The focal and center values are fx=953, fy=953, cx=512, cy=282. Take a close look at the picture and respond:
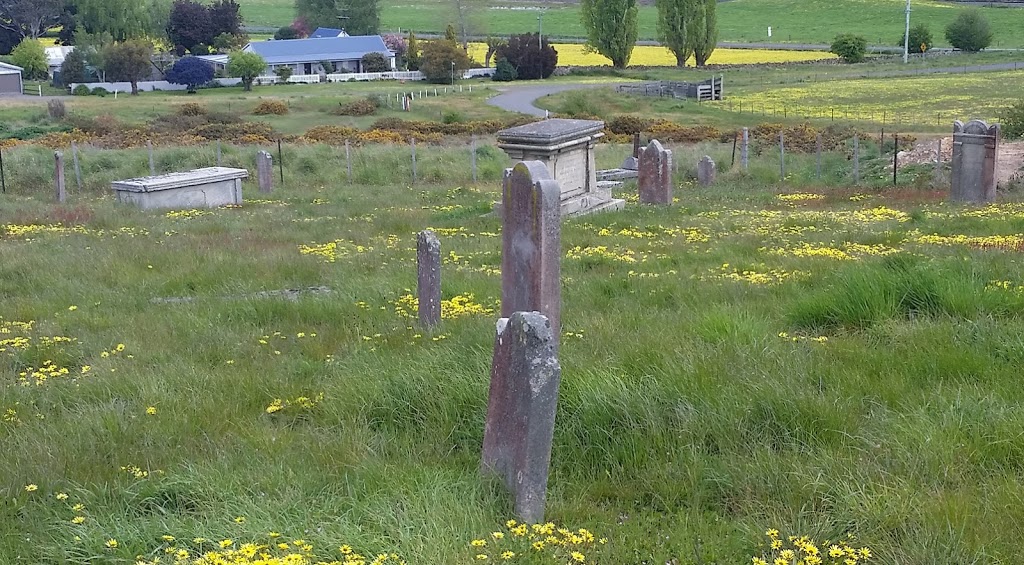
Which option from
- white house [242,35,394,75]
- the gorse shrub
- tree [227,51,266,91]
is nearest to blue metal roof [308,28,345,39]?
white house [242,35,394,75]

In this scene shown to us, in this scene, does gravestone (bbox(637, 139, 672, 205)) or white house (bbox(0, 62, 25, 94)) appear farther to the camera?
white house (bbox(0, 62, 25, 94))

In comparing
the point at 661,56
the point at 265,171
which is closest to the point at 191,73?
the point at 661,56

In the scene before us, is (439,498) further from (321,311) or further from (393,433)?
(321,311)

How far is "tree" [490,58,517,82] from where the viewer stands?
84500 millimetres

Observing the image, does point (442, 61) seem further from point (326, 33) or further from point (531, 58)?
point (326, 33)

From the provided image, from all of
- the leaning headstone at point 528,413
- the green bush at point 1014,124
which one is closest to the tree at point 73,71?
the green bush at point 1014,124

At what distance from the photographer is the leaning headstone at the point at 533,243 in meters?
7.11

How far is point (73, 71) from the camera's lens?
79688 millimetres

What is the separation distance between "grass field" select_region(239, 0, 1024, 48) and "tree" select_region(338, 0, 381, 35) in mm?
13193

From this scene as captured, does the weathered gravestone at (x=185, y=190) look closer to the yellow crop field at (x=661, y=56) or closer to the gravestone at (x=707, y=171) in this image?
the gravestone at (x=707, y=171)

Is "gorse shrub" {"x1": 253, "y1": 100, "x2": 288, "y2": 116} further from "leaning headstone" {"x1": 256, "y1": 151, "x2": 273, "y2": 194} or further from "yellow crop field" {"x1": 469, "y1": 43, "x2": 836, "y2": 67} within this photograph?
"yellow crop field" {"x1": 469, "y1": 43, "x2": 836, "y2": 67}

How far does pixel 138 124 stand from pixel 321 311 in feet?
136

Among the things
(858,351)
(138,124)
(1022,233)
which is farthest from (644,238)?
(138,124)

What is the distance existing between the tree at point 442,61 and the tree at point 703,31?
21.9m
